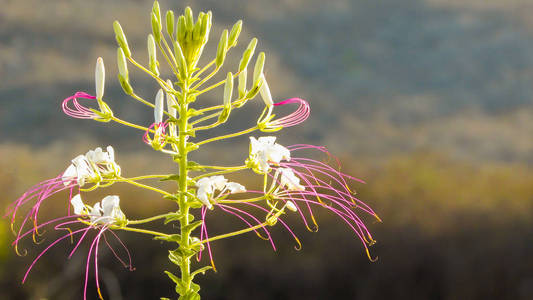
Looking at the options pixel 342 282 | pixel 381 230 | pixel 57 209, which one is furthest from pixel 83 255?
pixel 381 230

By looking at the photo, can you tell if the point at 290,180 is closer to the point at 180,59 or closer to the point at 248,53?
the point at 248,53

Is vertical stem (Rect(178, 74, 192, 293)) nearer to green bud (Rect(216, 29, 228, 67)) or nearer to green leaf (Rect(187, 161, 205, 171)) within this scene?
green leaf (Rect(187, 161, 205, 171))

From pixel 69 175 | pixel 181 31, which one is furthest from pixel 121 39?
pixel 69 175

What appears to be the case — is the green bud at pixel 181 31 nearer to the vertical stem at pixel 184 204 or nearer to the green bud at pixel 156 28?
the green bud at pixel 156 28

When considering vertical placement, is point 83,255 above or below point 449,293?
above

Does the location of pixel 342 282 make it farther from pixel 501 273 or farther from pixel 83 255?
pixel 83 255
